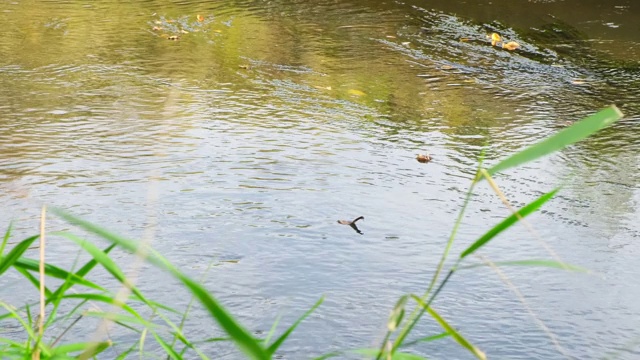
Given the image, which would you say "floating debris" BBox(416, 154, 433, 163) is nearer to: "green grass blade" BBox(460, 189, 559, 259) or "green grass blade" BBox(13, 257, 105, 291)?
"green grass blade" BBox(13, 257, 105, 291)

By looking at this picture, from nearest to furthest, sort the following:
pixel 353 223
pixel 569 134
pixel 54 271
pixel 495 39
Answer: pixel 569 134 < pixel 54 271 < pixel 353 223 < pixel 495 39

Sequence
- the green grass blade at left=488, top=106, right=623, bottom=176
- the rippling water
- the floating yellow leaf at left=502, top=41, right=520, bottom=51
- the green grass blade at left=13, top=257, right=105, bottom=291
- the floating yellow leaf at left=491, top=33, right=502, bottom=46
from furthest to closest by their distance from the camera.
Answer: the floating yellow leaf at left=491, top=33, right=502, bottom=46 → the floating yellow leaf at left=502, top=41, right=520, bottom=51 → the rippling water → the green grass blade at left=13, top=257, right=105, bottom=291 → the green grass blade at left=488, top=106, right=623, bottom=176

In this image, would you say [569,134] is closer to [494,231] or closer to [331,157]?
[494,231]

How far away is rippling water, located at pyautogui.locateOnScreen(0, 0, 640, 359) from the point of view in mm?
2582

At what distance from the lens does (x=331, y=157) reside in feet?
12.2

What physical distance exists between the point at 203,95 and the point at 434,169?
143 centimetres

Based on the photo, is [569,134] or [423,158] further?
[423,158]

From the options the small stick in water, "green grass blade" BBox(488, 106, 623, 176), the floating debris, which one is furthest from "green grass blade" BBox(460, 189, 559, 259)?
the floating debris

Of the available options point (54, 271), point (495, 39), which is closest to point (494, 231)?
point (54, 271)

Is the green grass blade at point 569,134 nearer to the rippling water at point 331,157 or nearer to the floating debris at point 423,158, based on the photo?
the rippling water at point 331,157

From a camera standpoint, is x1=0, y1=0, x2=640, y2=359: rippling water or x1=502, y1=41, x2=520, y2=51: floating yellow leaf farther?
x1=502, y1=41, x2=520, y2=51: floating yellow leaf

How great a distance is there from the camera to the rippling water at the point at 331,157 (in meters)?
2.58

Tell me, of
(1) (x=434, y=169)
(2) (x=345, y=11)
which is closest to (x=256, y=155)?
(1) (x=434, y=169)

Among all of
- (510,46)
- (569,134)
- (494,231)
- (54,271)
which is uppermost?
(569,134)
